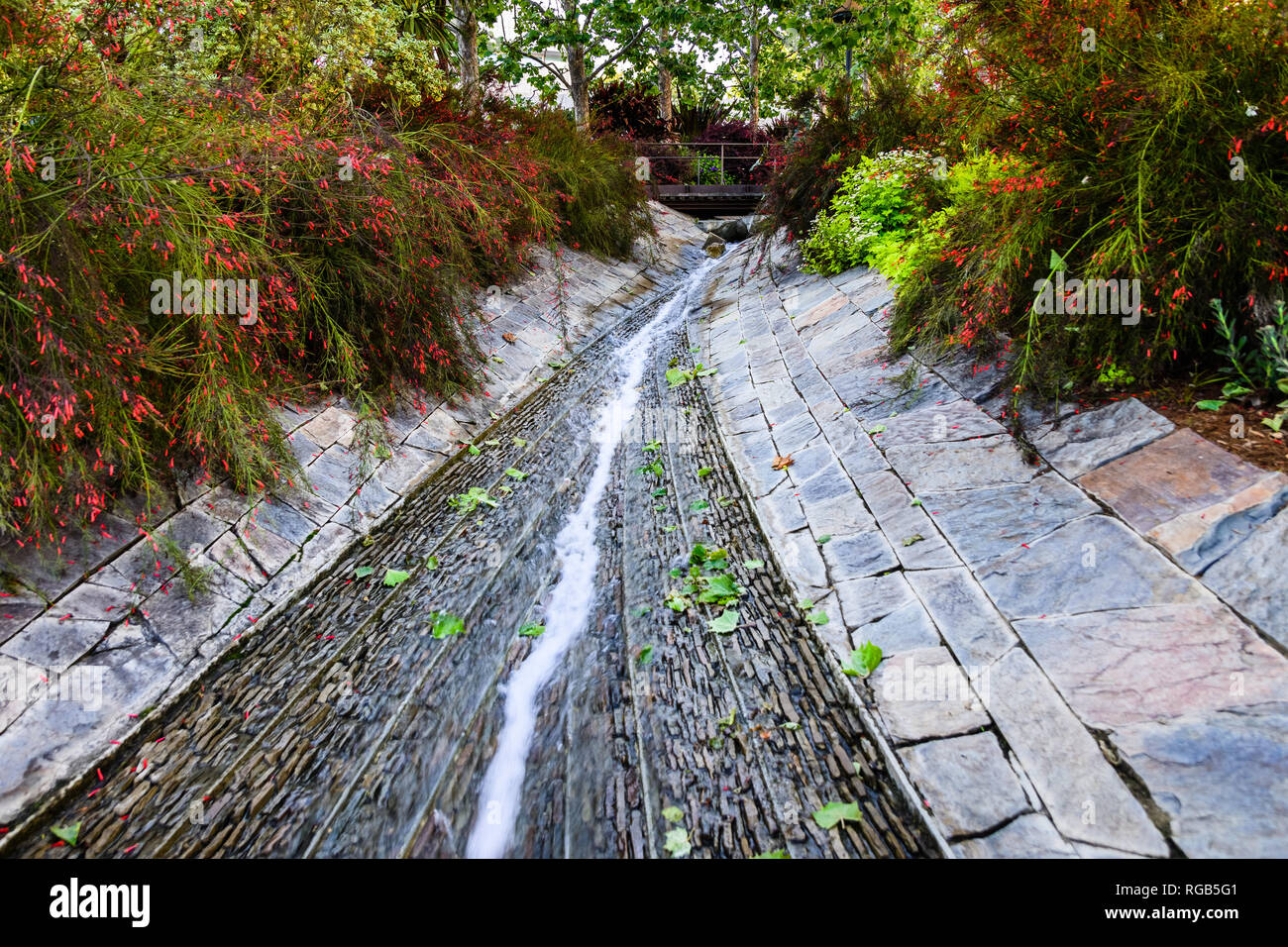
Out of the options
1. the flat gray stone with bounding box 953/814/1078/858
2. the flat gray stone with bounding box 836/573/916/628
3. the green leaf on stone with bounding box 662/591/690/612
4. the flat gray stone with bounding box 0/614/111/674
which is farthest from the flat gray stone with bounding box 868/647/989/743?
the flat gray stone with bounding box 0/614/111/674

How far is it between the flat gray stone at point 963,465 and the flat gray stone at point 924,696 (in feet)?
4.05

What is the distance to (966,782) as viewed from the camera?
7.61 feet

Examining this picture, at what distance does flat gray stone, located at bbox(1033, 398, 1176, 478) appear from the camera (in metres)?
3.25

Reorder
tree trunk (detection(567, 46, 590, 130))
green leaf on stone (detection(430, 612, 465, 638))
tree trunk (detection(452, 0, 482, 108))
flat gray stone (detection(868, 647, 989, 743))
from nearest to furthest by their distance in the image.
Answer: flat gray stone (detection(868, 647, 989, 743)), green leaf on stone (detection(430, 612, 465, 638)), tree trunk (detection(452, 0, 482, 108)), tree trunk (detection(567, 46, 590, 130))

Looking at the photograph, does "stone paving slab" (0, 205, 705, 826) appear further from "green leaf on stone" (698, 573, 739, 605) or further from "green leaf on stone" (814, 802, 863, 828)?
"green leaf on stone" (814, 802, 863, 828)

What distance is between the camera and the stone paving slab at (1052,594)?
83.0 inches

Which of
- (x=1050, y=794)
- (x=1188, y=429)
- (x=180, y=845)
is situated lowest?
(x=180, y=845)

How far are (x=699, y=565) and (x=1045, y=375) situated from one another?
7.88 ft

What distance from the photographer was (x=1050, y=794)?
2.16 meters

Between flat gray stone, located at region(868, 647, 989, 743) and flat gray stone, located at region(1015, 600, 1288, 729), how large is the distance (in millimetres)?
327

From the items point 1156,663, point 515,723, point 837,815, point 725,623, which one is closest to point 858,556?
point 725,623

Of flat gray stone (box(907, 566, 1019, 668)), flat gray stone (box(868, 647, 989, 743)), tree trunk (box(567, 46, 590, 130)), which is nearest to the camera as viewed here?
flat gray stone (box(868, 647, 989, 743))
